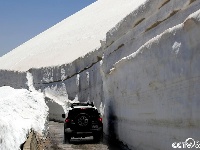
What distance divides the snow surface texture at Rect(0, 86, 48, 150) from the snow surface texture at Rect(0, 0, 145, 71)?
75.3 ft

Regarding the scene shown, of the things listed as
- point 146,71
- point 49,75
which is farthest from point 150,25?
point 49,75

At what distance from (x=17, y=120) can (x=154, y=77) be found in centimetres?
493

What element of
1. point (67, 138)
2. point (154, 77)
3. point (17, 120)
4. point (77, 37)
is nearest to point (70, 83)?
point (67, 138)

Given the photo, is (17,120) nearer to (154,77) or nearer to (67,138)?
(154,77)

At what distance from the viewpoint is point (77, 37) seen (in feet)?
210

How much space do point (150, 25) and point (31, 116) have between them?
6693 millimetres

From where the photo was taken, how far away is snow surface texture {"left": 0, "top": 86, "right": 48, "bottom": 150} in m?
9.78

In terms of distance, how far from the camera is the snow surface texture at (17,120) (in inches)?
385

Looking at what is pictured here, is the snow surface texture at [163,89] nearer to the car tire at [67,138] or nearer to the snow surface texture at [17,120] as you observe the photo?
the car tire at [67,138]

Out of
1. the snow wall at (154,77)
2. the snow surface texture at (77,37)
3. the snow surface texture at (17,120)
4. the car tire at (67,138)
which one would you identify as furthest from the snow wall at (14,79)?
Result: the car tire at (67,138)

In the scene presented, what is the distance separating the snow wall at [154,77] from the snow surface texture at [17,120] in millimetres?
4162

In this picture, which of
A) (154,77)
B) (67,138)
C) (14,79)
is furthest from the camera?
(14,79)

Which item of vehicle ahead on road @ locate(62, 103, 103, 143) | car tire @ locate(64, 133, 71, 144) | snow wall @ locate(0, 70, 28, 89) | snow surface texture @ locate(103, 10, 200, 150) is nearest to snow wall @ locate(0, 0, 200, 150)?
snow surface texture @ locate(103, 10, 200, 150)

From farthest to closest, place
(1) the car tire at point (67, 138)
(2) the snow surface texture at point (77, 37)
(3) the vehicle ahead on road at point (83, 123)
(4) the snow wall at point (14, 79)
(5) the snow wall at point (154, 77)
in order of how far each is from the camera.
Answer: (2) the snow surface texture at point (77, 37) → (4) the snow wall at point (14, 79) → (1) the car tire at point (67, 138) → (3) the vehicle ahead on road at point (83, 123) → (5) the snow wall at point (154, 77)
